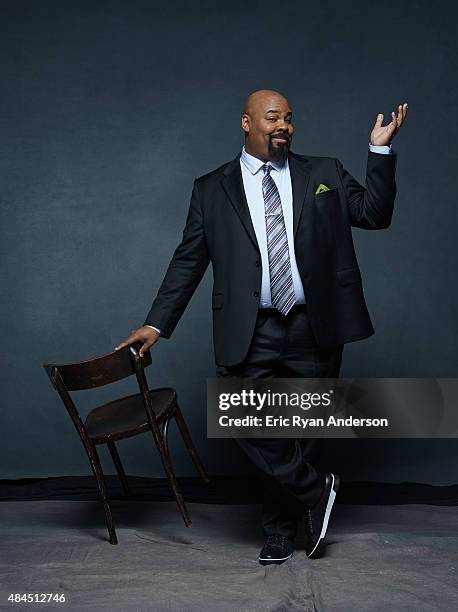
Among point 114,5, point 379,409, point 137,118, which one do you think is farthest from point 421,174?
point 114,5

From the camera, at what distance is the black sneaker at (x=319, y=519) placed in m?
3.20

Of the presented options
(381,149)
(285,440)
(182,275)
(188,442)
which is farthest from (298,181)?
(188,442)

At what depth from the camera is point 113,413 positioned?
150 inches

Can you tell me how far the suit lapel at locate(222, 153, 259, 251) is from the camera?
10.6 ft

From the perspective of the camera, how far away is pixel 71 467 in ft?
15.6

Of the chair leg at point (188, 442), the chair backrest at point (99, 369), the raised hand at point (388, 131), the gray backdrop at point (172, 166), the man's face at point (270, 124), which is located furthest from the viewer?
the gray backdrop at point (172, 166)

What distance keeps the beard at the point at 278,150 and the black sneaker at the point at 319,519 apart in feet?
3.93

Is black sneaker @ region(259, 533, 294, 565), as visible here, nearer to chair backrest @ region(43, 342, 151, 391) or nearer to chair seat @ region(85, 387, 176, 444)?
chair seat @ region(85, 387, 176, 444)

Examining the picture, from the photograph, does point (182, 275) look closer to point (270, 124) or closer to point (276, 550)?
point (270, 124)

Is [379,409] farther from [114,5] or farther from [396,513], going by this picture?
[114,5]

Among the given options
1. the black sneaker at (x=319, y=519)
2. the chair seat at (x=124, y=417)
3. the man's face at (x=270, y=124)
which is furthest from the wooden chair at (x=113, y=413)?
the man's face at (x=270, y=124)

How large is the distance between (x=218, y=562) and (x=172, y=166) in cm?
221

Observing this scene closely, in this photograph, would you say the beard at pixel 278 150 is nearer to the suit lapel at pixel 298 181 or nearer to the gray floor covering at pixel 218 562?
the suit lapel at pixel 298 181

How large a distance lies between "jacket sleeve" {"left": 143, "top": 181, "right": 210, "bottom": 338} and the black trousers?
0.99 feet
